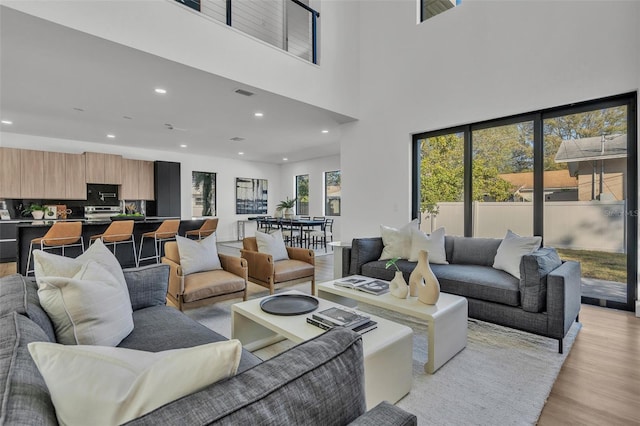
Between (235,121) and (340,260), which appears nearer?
(340,260)

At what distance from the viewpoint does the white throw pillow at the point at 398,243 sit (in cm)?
368

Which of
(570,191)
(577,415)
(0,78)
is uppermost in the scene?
(0,78)

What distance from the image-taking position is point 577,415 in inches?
66.1

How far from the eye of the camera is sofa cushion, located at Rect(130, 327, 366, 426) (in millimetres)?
564

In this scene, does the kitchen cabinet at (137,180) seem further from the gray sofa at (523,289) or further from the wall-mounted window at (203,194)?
the gray sofa at (523,289)

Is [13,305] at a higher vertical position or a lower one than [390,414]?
higher

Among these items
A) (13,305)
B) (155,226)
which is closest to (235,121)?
(155,226)

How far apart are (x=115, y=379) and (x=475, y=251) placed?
3.53m

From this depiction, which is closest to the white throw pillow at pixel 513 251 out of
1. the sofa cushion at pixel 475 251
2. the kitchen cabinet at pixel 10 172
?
the sofa cushion at pixel 475 251

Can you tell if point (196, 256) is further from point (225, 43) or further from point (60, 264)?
point (225, 43)

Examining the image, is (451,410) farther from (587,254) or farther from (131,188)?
(131,188)

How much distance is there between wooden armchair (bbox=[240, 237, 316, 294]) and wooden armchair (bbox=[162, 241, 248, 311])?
35 centimetres

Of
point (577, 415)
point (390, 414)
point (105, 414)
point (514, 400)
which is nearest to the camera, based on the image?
point (105, 414)

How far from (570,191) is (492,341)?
2271 mm
